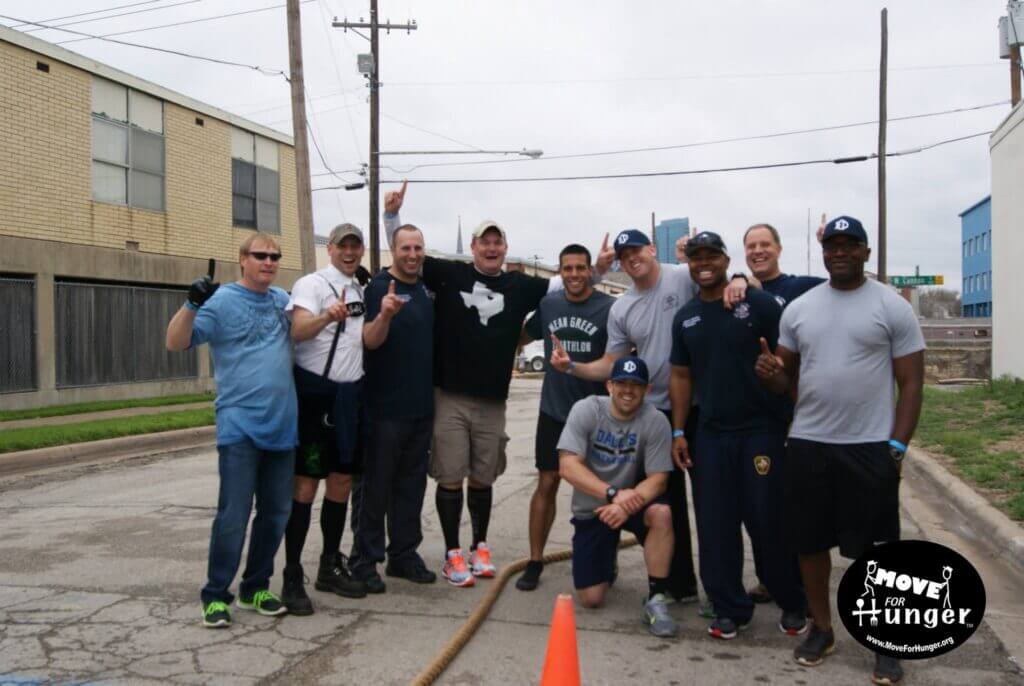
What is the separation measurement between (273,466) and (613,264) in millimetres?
2459

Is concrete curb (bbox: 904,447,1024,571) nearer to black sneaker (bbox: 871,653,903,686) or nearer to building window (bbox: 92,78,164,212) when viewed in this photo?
black sneaker (bbox: 871,653,903,686)

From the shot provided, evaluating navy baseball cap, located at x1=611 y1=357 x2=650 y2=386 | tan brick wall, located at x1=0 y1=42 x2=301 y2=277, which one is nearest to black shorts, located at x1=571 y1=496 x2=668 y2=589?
navy baseball cap, located at x1=611 y1=357 x2=650 y2=386

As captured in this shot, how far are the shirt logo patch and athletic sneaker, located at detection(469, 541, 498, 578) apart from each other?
145cm

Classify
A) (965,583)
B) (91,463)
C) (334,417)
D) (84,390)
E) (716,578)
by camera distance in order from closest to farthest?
(965,583)
(716,578)
(334,417)
(91,463)
(84,390)

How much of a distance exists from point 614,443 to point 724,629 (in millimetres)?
1125

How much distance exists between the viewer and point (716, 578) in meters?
4.59

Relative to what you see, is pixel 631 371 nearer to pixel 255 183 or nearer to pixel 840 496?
pixel 840 496

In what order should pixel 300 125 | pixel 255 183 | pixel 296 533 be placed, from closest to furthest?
pixel 296 533
pixel 300 125
pixel 255 183

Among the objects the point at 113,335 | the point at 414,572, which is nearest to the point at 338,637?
the point at 414,572

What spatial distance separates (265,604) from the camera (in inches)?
191

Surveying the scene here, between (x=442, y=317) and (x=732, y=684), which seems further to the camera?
(x=442, y=317)

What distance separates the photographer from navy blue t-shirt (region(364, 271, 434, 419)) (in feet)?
17.5

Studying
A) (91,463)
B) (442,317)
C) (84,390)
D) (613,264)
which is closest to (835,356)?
(613,264)

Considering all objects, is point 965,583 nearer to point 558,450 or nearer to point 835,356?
point 835,356
